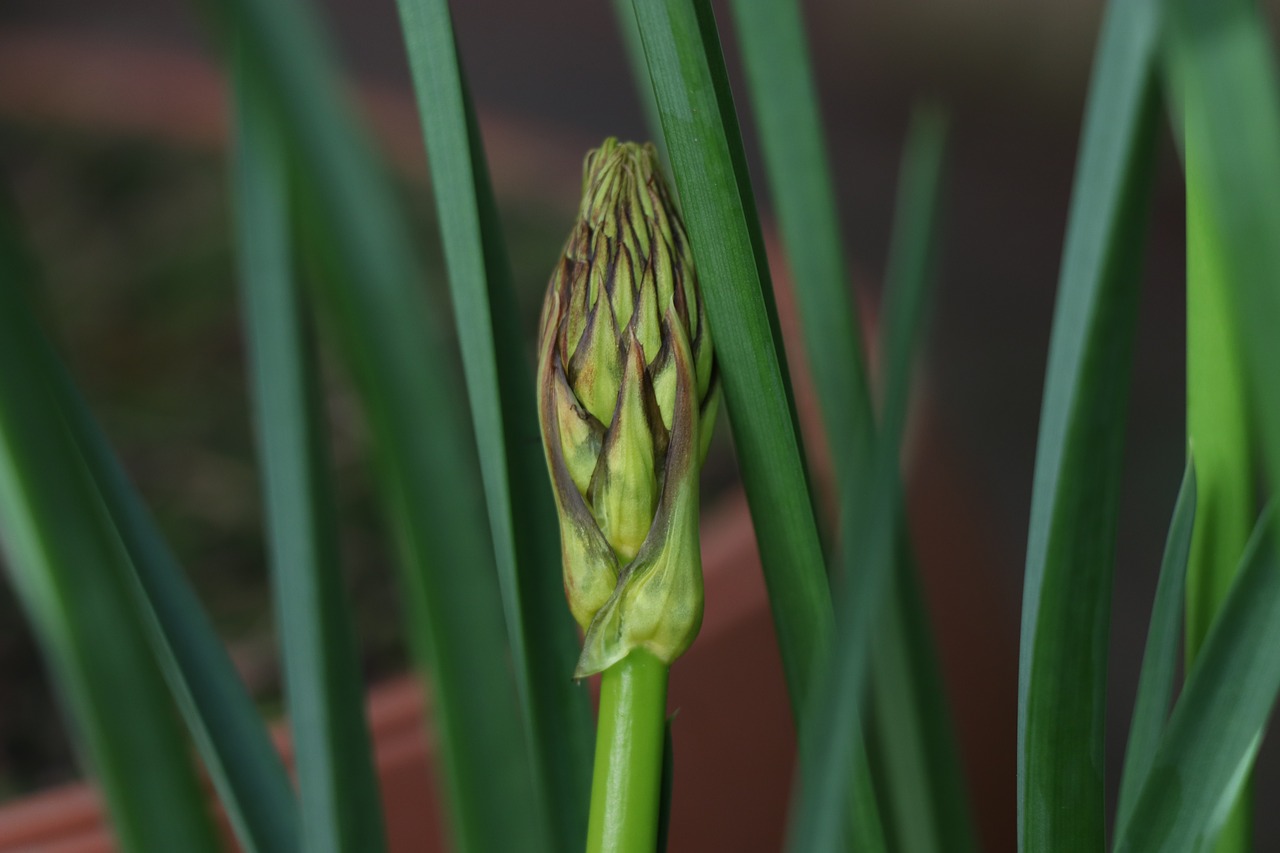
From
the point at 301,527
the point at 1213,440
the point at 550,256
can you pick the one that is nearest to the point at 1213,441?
the point at 1213,440

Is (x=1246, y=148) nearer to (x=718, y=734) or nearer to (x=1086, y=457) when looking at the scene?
(x=1086, y=457)

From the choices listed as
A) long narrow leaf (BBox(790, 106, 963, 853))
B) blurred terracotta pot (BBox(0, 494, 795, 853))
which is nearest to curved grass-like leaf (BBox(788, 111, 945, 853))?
long narrow leaf (BBox(790, 106, 963, 853))

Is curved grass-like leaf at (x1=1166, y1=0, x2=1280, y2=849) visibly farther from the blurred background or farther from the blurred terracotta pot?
the blurred terracotta pot

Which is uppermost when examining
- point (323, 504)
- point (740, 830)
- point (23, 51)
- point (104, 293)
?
point (23, 51)

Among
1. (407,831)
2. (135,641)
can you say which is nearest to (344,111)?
(135,641)

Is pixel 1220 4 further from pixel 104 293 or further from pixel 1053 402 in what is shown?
pixel 104 293
